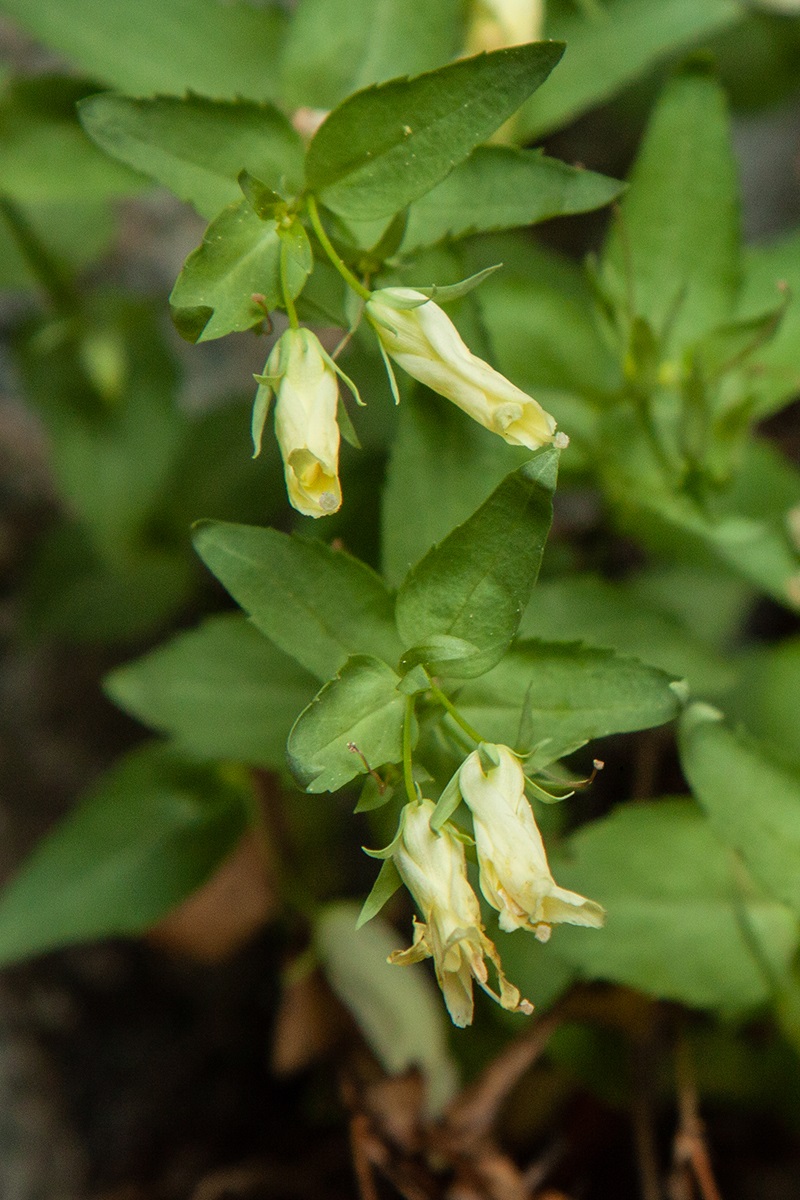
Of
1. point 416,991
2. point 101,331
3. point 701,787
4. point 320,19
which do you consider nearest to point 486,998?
point 416,991

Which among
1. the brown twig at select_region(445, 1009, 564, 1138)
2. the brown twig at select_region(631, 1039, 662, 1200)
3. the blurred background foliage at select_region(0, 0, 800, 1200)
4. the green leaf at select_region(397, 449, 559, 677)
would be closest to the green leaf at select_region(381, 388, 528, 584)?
the blurred background foliage at select_region(0, 0, 800, 1200)

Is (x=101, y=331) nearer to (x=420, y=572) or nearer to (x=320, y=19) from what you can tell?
(x=320, y=19)

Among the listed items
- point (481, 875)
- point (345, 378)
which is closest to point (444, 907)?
point (481, 875)

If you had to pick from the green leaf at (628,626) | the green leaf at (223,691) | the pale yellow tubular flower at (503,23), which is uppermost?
the pale yellow tubular flower at (503,23)

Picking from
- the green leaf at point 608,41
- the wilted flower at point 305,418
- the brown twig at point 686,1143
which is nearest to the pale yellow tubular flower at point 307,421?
the wilted flower at point 305,418

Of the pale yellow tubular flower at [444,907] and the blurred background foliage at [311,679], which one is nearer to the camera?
the pale yellow tubular flower at [444,907]

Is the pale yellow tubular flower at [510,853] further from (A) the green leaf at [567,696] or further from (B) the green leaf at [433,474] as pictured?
(B) the green leaf at [433,474]
